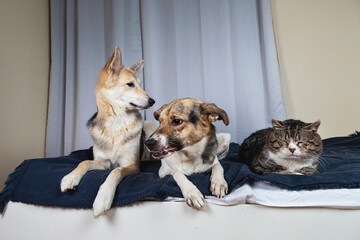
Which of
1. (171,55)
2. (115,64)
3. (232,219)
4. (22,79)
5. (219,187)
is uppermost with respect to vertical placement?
(171,55)

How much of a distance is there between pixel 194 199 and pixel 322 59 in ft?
9.44

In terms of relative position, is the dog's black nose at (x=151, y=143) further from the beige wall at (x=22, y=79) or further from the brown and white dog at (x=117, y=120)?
the beige wall at (x=22, y=79)

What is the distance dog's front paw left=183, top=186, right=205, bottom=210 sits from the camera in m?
1.04

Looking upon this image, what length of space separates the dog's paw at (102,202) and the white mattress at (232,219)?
0.22ft

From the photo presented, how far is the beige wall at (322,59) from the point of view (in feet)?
9.74

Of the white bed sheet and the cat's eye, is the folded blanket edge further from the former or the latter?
the white bed sheet

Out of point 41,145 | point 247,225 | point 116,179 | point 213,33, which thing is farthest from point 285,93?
point 41,145

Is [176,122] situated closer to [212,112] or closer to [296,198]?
[212,112]

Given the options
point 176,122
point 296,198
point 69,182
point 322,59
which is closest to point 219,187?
point 296,198

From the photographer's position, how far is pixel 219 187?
1092mm

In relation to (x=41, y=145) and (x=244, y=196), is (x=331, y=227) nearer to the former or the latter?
(x=244, y=196)

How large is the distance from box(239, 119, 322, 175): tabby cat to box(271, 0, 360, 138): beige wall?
1.70m

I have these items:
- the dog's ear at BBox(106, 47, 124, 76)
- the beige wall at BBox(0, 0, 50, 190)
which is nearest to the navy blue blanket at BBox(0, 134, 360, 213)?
the dog's ear at BBox(106, 47, 124, 76)

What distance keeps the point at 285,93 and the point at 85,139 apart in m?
2.55
